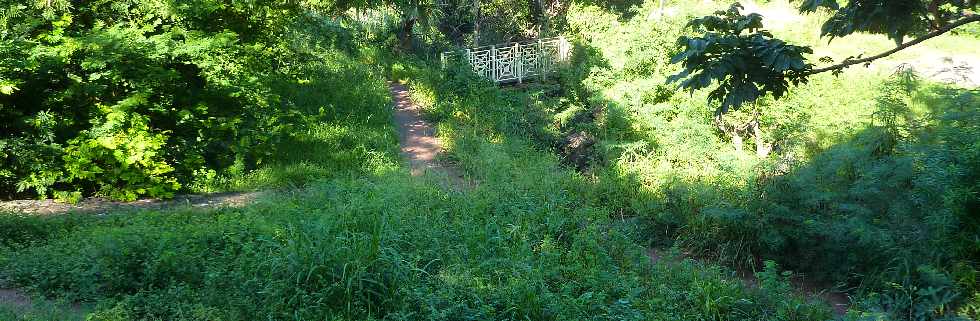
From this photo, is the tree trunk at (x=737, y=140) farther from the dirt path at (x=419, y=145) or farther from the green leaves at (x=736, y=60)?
the green leaves at (x=736, y=60)

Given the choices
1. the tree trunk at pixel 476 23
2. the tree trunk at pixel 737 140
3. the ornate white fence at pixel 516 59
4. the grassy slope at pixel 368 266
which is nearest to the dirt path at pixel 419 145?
the grassy slope at pixel 368 266

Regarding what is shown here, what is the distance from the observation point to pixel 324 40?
21016mm

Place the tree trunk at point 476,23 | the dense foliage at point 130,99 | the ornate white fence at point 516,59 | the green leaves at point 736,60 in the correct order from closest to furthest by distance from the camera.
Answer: the green leaves at point 736,60 < the dense foliage at point 130,99 < the ornate white fence at point 516,59 < the tree trunk at point 476,23

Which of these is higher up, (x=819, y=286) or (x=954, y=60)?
(x=954, y=60)

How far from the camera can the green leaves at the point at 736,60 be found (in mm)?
5059

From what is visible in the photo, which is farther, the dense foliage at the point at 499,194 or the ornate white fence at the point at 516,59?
the ornate white fence at the point at 516,59

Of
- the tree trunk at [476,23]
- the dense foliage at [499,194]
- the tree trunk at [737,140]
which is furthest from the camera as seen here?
the tree trunk at [476,23]

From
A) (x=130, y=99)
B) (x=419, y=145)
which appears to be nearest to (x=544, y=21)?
(x=419, y=145)

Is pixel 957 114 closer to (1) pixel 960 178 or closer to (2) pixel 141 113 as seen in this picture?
(1) pixel 960 178

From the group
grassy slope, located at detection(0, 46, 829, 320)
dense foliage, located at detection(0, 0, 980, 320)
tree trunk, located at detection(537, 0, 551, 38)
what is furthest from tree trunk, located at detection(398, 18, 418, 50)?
grassy slope, located at detection(0, 46, 829, 320)

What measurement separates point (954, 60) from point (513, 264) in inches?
453

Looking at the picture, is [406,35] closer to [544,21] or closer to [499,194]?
[544,21]

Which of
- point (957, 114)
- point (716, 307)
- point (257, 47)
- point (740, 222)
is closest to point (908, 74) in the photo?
point (957, 114)

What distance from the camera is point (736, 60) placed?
5199 millimetres
